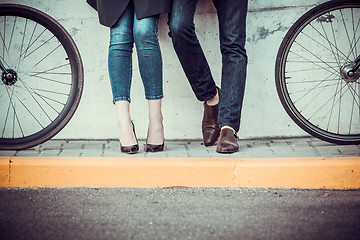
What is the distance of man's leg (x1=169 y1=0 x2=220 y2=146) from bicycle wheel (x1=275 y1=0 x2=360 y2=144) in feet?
1.86

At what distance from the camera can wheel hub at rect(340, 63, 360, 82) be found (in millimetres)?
2820

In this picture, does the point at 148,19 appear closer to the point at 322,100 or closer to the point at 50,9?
the point at 50,9

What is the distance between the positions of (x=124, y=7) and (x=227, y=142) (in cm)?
103

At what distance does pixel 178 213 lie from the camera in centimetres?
203

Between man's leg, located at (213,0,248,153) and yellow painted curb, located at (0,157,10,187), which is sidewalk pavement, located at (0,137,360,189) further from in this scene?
man's leg, located at (213,0,248,153)

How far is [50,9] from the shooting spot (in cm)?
312

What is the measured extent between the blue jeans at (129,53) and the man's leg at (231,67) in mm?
423

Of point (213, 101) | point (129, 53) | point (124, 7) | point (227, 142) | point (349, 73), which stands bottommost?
point (227, 142)

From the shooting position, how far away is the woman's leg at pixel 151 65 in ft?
8.61

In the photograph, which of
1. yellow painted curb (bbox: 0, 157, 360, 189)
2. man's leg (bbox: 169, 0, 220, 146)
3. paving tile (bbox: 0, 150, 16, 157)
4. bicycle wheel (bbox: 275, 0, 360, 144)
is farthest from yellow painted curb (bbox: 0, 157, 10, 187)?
bicycle wheel (bbox: 275, 0, 360, 144)

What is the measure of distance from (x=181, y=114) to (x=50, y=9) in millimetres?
1195

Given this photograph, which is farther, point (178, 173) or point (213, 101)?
point (213, 101)

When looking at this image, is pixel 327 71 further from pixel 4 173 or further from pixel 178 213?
pixel 4 173

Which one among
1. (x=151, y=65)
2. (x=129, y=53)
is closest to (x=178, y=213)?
(x=151, y=65)
